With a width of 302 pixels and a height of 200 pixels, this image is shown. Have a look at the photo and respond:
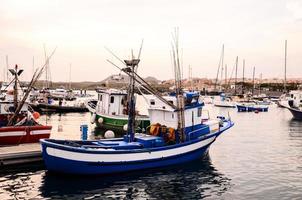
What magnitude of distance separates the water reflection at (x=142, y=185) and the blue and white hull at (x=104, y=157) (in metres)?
0.42

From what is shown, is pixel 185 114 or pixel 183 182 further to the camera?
pixel 185 114

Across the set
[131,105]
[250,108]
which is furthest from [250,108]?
[131,105]

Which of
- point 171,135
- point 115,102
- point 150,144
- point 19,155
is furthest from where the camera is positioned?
point 115,102

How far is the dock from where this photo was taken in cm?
1847

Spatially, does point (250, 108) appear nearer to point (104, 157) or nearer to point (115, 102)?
point (115, 102)

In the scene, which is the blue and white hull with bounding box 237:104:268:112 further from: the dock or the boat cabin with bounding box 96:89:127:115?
the dock

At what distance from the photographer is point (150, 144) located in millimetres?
19328

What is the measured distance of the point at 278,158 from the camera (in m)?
24.0

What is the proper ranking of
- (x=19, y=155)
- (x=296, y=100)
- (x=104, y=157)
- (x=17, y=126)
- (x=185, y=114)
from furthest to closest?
(x=296, y=100)
(x=17, y=126)
(x=185, y=114)
(x=19, y=155)
(x=104, y=157)

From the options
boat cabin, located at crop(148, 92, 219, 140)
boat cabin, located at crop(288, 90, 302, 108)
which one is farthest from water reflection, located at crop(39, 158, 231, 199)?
boat cabin, located at crop(288, 90, 302, 108)

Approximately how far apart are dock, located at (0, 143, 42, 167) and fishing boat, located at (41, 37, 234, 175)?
1.86 metres

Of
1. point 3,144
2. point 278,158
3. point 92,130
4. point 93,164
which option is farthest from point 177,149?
point 92,130

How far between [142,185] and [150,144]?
9.59ft

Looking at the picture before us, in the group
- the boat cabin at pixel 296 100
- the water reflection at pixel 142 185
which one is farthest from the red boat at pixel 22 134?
the boat cabin at pixel 296 100
